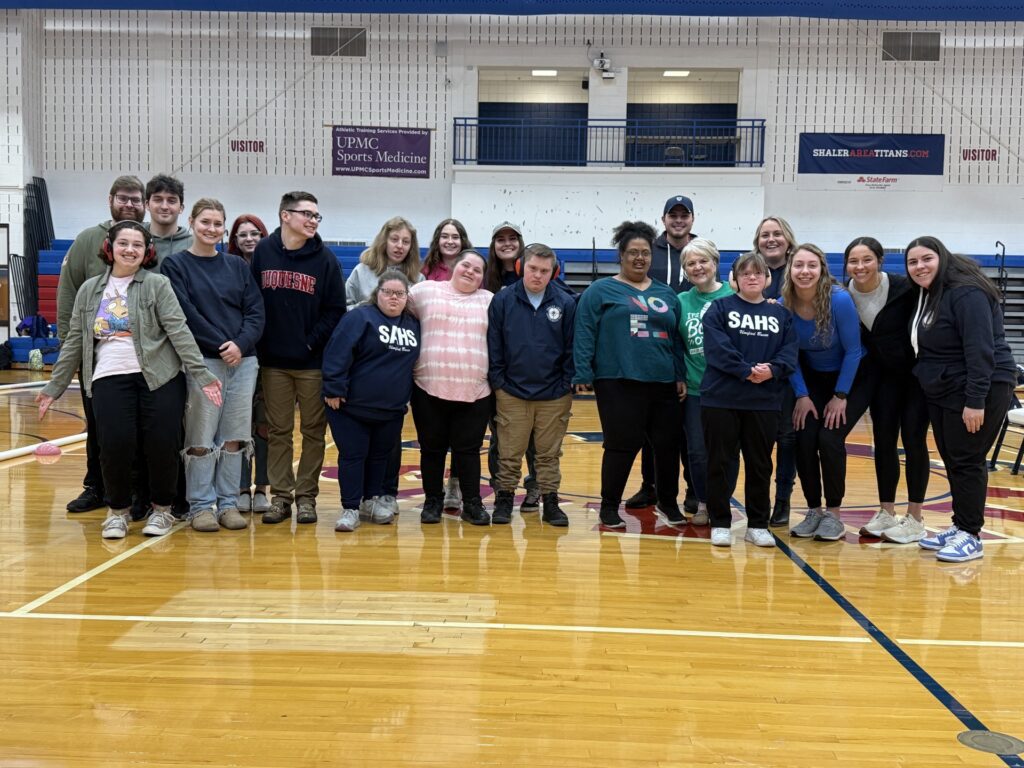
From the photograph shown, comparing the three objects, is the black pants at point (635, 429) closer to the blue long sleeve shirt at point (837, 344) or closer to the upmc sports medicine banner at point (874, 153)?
the blue long sleeve shirt at point (837, 344)

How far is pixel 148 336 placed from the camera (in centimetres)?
409

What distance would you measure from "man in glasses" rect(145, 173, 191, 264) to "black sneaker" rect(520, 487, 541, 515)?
2139 millimetres

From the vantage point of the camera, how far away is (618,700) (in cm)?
255

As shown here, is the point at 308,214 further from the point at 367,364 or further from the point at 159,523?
the point at 159,523

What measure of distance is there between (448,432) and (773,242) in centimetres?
187

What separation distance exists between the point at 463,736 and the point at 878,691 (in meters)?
1.20

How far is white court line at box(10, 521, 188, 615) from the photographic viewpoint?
129 inches

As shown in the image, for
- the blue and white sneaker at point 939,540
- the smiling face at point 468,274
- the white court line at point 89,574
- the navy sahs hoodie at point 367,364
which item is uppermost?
the smiling face at point 468,274

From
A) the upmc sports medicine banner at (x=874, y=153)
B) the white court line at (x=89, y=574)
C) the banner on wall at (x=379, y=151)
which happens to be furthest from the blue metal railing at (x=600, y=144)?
the white court line at (x=89, y=574)

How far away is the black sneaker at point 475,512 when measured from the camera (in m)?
Result: 4.62

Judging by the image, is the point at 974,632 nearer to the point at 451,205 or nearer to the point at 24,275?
the point at 451,205

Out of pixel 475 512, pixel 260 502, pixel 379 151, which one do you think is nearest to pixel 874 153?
pixel 379 151

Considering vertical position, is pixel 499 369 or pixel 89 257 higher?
pixel 89 257

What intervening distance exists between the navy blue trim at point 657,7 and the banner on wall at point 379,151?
7.34ft
